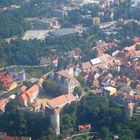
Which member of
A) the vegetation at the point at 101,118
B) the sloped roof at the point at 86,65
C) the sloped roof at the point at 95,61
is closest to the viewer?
the vegetation at the point at 101,118

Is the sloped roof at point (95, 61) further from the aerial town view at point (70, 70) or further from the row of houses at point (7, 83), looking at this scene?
the row of houses at point (7, 83)

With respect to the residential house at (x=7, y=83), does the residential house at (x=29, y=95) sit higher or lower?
higher

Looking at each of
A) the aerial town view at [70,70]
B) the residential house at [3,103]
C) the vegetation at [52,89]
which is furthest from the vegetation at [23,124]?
the vegetation at [52,89]

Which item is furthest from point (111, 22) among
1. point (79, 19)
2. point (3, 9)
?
point (3, 9)

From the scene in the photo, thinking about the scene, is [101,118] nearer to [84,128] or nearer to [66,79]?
[84,128]

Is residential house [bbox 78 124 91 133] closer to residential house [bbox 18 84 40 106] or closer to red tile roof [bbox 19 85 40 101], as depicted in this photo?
residential house [bbox 18 84 40 106]

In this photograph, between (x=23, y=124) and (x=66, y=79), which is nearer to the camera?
(x=23, y=124)

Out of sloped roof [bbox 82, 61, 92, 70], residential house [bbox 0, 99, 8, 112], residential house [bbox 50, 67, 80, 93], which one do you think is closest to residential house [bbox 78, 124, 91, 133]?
residential house [bbox 50, 67, 80, 93]

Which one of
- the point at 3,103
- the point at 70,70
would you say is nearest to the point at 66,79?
the point at 70,70
